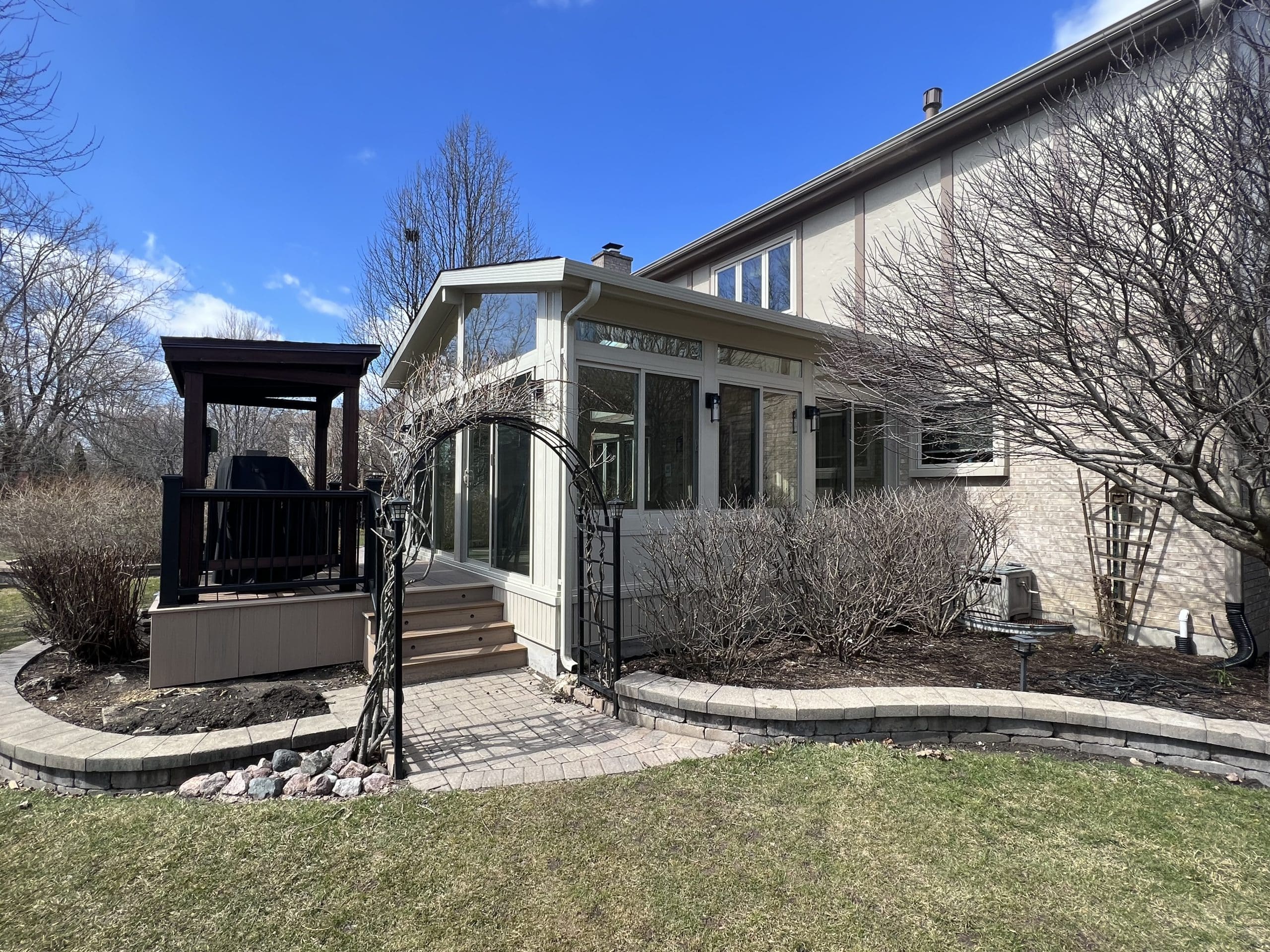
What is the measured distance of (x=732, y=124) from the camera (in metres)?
13.3

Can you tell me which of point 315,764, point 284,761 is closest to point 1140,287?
point 315,764

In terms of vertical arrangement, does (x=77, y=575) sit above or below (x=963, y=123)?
below

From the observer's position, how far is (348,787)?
3447 millimetres

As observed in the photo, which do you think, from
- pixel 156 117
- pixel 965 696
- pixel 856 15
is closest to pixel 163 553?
pixel 965 696

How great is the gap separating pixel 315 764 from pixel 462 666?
6.53 ft

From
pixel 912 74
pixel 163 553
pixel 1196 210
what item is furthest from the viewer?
pixel 912 74

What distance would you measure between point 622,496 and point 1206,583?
5.79 metres

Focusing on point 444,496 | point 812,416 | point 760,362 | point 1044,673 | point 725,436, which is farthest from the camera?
point 444,496

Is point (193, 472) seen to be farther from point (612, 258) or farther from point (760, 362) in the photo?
point (760, 362)

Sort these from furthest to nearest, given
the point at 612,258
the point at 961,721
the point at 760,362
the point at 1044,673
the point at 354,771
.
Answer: the point at 612,258 < the point at 760,362 < the point at 1044,673 < the point at 961,721 < the point at 354,771

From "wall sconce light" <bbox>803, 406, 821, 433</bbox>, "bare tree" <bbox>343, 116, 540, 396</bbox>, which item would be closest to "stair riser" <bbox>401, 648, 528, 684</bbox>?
"wall sconce light" <bbox>803, 406, 821, 433</bbox>

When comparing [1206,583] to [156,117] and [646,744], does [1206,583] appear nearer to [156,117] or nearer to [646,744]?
[646,744]

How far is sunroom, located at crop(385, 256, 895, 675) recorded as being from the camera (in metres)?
5.54

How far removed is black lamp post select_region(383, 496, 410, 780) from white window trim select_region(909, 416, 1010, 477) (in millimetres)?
5410
